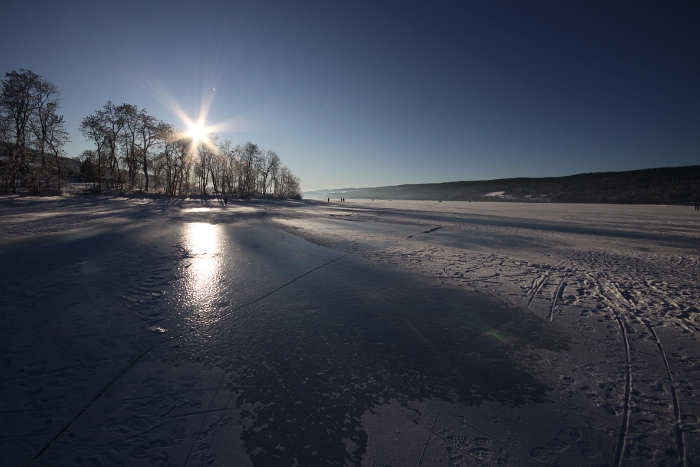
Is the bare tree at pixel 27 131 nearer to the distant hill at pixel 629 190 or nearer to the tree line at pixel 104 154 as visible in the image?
the tree line at pixel 104 154

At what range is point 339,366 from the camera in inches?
120

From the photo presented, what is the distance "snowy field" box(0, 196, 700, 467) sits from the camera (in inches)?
80.7

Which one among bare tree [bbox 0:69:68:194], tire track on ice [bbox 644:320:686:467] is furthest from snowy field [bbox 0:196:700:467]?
bare tree [bbox 0:69:68:194]

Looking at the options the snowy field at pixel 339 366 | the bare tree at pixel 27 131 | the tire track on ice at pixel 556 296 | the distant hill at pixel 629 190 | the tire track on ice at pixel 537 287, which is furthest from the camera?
the distant hill at pixel 629 190

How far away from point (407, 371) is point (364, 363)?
510 millimetres

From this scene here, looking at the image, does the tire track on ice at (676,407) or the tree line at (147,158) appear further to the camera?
the tree line at (147,158)

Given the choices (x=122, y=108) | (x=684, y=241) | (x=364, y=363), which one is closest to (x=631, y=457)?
(x=364, y=363)

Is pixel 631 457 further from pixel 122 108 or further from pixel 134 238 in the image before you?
pixel 122 108

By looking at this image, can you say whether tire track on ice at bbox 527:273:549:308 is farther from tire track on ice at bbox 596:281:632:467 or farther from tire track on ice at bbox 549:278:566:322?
tire track on ice at bbox 596:281:632:467

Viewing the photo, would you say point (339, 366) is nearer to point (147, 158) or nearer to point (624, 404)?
point (624, 404)

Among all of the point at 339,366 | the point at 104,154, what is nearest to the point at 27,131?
the point at 104,154

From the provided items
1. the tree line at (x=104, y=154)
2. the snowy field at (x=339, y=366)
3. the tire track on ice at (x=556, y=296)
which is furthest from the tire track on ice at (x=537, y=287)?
the tree line at (x=104, y=154)

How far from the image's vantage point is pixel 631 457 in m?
2.03

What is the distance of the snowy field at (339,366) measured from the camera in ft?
6.72
